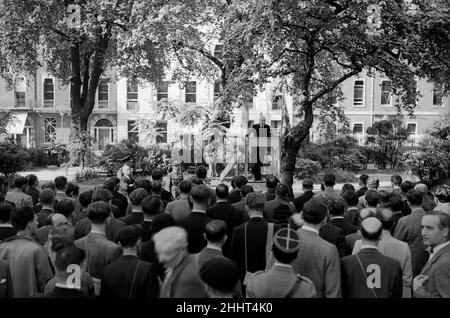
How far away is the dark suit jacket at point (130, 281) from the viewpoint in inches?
173

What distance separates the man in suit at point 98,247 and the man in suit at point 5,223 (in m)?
0.83

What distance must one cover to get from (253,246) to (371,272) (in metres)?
1.62

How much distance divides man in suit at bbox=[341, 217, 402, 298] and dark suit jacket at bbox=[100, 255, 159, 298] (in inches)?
65.8

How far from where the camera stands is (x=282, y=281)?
12.5 feet

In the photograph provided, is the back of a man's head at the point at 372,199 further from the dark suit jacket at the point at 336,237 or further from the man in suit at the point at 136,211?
the man in suit at the point at 136,211

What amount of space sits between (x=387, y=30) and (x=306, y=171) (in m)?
10.8

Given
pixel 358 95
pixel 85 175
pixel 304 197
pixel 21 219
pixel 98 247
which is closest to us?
pixel 98 247

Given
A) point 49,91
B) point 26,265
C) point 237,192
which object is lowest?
point 26,265

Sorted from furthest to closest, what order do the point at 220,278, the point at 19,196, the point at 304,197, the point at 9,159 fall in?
the point at 9,159
the point at 19,196
the point at 304,197
the point at 220,278

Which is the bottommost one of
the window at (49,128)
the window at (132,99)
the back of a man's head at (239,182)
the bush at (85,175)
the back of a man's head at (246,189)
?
the bush at (85,175)

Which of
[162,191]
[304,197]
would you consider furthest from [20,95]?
[304,197]

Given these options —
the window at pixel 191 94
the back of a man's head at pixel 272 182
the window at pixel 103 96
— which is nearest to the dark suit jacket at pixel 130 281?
the back of a man's head at pixel 272 182

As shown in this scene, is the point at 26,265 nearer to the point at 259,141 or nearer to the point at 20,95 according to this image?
the point at 259,141

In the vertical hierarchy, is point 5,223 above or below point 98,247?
above
